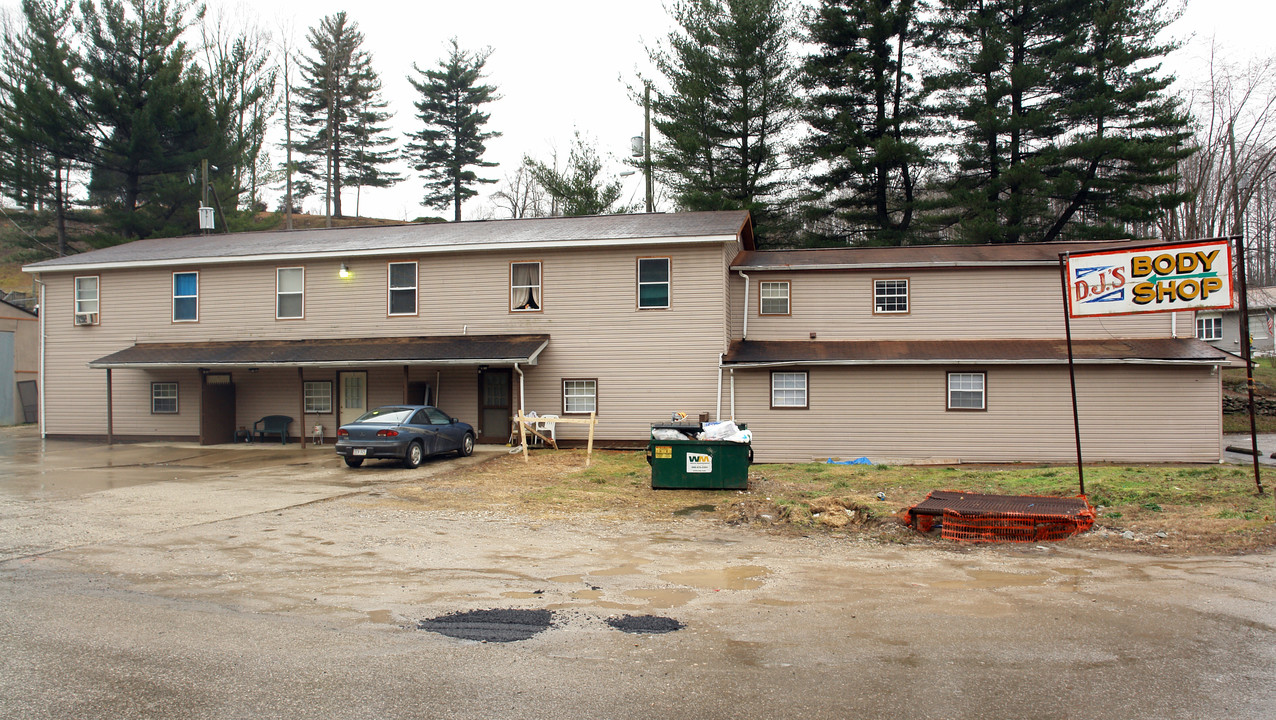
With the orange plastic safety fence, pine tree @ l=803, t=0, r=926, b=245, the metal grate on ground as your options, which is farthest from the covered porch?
pine tree @ l=803, t=0, r=926, b=245

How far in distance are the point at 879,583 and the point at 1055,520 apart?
351cm

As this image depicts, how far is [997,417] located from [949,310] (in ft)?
11.0

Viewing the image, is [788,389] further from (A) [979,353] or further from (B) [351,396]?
(B) [351,396]

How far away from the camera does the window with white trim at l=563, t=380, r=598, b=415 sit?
68.6 feet

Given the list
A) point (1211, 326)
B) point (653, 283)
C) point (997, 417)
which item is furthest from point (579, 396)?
point (1211, 326)

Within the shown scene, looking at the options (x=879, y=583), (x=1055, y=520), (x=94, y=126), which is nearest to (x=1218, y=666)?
(x=879, y=583)

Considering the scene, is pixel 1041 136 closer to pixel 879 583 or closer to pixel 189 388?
pixel 879 583

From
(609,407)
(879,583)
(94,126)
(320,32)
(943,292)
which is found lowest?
(879,583)

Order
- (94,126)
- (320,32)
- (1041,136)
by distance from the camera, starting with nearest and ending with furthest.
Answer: (1041,136) → (94,126) → (320,32)

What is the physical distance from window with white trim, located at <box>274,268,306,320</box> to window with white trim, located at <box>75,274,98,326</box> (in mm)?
6524

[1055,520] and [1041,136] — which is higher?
[1041,136]

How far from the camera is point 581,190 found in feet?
117

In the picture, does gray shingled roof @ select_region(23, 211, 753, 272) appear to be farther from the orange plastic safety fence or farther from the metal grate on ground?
the orange plastic safety fence

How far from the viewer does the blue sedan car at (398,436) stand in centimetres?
1661
